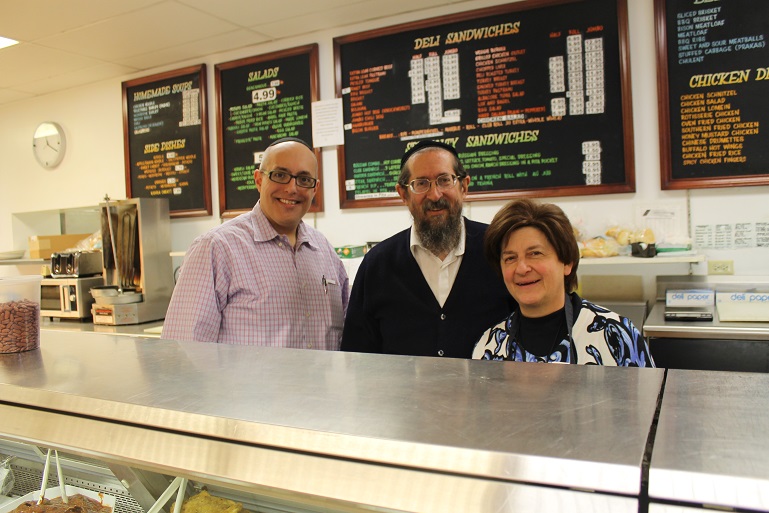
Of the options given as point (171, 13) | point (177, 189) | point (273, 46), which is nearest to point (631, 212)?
point (273, 46)

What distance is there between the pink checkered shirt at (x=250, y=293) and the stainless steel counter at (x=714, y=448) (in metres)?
1.58

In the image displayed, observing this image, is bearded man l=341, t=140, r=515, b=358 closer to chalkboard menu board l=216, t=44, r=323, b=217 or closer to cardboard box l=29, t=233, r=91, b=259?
chalkboard menu board l=216, t=44, r=323, b=217

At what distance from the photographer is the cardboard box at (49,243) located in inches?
185

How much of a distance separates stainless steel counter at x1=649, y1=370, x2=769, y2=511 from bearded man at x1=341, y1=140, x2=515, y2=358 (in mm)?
1219

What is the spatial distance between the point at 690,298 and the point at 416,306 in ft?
5.22

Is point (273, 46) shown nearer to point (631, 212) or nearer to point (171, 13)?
point (171, 13)

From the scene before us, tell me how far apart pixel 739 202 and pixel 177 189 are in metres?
3.66

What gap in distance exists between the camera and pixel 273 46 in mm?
4043

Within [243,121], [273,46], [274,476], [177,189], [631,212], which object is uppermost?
[273,46]

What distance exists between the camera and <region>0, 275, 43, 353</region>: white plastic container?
3.86ft

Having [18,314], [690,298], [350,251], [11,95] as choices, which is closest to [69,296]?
[11,95]

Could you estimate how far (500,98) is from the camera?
10.9 ft

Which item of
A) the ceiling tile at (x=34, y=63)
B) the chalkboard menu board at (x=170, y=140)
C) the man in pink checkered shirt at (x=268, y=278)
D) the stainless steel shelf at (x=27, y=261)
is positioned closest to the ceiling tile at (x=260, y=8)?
the chalkboard menu board at (x=170, y=140)

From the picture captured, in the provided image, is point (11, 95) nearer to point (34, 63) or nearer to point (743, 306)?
point (34, 63)
